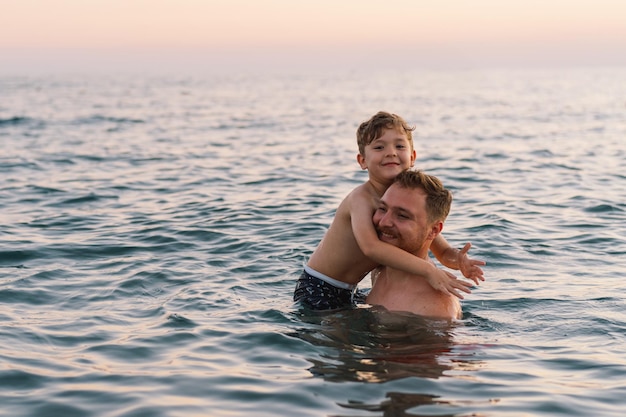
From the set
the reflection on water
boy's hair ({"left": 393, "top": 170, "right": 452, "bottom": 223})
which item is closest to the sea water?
the reflection on water

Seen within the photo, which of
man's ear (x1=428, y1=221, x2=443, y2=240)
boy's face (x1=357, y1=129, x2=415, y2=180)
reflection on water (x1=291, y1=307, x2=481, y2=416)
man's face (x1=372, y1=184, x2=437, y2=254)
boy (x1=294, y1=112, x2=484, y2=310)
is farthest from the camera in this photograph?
boy's face (x1=357, y1=129, x2=415, y2=180)

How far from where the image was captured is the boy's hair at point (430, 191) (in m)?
6.43

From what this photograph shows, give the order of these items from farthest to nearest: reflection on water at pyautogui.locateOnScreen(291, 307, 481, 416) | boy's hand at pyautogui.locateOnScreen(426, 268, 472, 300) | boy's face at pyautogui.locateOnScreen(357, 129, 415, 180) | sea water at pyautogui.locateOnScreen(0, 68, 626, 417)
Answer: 1. boy's face at pyautogui.locateOnScreen(357, 129, 415, 180)
2. boy's hand at pyautogui.locateOnScreen(426, 268, 472, 300)
3. reflection on water at pyautogui.locateOnScreen(291, 307, 481, 416)
4. sea water at pyautogui.locateOnScreen(0, 68, 626, 417)

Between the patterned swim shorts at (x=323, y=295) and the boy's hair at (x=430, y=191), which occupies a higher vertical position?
the boy's hair at (x=430, y=191)

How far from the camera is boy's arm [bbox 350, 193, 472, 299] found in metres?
6.11

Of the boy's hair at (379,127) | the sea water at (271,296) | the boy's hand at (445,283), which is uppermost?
the boy's hair at (379,127)

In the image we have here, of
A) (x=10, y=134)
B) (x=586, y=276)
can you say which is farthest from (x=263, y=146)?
(x=586, y=276)

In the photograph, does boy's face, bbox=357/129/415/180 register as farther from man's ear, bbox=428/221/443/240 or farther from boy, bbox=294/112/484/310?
man's ear, bbox=428/221/443/240

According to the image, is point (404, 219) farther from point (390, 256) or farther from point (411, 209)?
point (390, 256)

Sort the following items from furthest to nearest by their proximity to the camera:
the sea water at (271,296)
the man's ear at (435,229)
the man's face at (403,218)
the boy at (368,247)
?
1. the man's ear at (435,229)
2. the man's face at (403,218)
3. the boy at (368,247)
4. the sea water at (271,296)

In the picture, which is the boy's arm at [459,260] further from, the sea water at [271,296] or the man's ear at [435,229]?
the sea water at [271,296]

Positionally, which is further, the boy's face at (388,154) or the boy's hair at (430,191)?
the boy's face at (388,154)

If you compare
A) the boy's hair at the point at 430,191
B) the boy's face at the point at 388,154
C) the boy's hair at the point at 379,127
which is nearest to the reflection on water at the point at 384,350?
the boy's hair at the point at 430,191

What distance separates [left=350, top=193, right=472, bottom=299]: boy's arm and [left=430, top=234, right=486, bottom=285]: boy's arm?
0.39 meters
